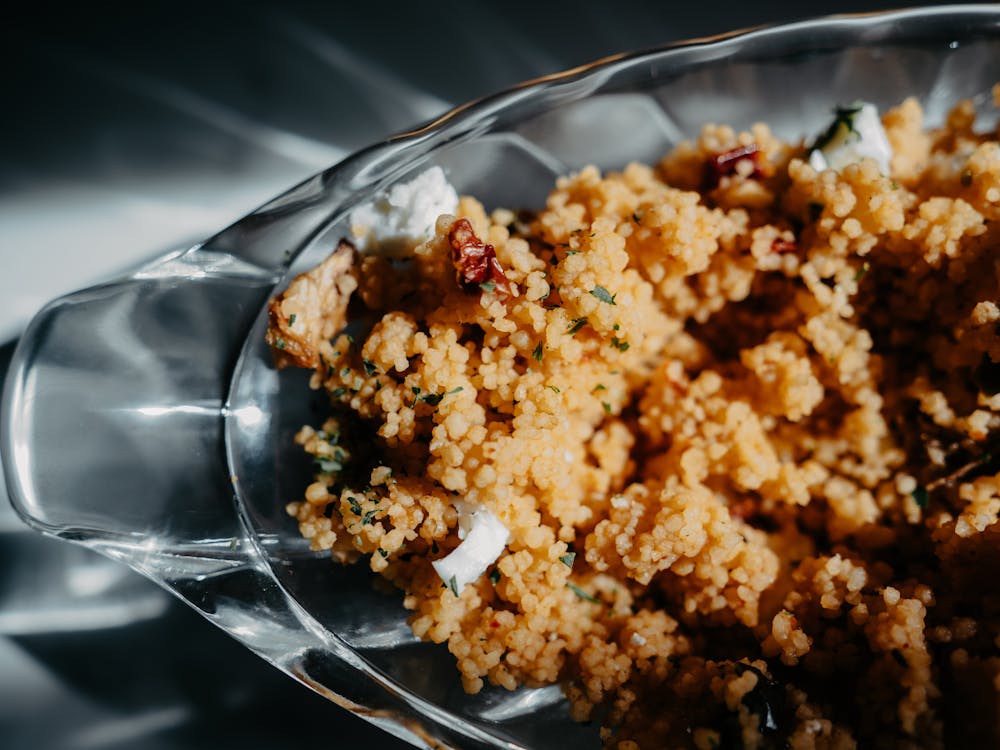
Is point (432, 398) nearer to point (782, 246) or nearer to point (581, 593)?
point (581, 593)

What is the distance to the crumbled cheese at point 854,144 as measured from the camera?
2.68 ft

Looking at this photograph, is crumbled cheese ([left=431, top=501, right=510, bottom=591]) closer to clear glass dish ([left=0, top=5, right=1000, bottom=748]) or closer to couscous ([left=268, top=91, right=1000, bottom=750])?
couscous ([left=268, top=91, right=1000, bottom=750])

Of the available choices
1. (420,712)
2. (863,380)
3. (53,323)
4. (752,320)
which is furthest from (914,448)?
(53,323)

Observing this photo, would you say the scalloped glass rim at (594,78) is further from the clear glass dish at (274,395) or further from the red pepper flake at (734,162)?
the red pepper flake at (734,162)

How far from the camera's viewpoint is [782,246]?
0.79m

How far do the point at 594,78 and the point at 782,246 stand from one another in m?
0.29

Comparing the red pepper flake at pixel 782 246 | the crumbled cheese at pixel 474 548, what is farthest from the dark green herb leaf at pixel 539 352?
the red pepper flake at pixel 782 246

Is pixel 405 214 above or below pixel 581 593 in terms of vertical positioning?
above

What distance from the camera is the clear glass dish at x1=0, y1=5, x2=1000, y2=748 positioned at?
0.78m

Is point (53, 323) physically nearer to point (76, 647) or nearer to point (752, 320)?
point (76, 647)

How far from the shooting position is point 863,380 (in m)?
0.80

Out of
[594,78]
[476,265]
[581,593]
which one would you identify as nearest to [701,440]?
[581,593]

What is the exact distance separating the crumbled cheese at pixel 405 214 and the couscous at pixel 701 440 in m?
0.02

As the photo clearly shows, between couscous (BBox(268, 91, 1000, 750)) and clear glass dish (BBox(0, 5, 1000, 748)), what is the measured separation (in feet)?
0.18
